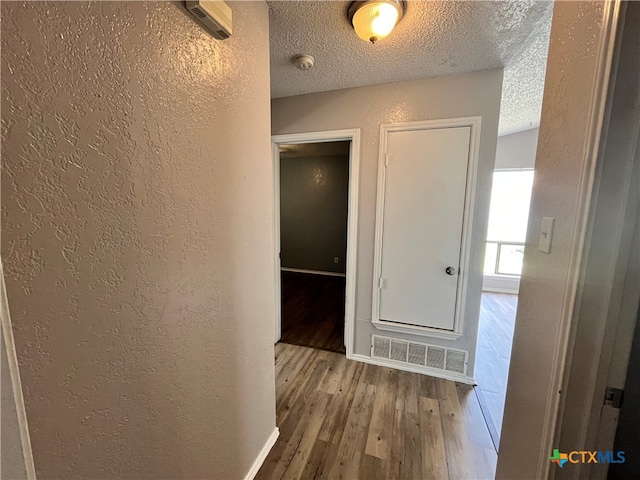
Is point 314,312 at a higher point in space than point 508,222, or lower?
lower

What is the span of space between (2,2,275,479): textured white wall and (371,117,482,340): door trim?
125 cm

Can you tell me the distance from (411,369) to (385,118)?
83.6 inches

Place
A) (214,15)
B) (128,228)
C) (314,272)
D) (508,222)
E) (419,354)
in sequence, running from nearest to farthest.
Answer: (128,228), (214,15), (419,354), (508,222), (314,272)

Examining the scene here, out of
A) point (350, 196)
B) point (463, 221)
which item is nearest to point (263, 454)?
point (350, 196)

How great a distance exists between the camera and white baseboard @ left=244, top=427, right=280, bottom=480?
4.43ft

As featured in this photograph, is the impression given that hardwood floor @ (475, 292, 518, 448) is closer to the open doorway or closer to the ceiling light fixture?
the open doorway

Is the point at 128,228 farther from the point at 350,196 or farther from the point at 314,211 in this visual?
the point at 314,211

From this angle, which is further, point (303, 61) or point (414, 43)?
point (303, 61)

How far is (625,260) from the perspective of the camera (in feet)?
2.35

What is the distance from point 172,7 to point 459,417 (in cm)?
256

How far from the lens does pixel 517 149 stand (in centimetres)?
424

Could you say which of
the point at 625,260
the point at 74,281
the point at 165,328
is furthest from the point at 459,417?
the point at 74,281

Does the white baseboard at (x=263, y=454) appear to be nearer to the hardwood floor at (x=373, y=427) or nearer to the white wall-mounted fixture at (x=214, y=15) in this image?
the hardwood floor at (x=373, y=427)

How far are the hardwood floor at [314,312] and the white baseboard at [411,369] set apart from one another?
0.72 feet
